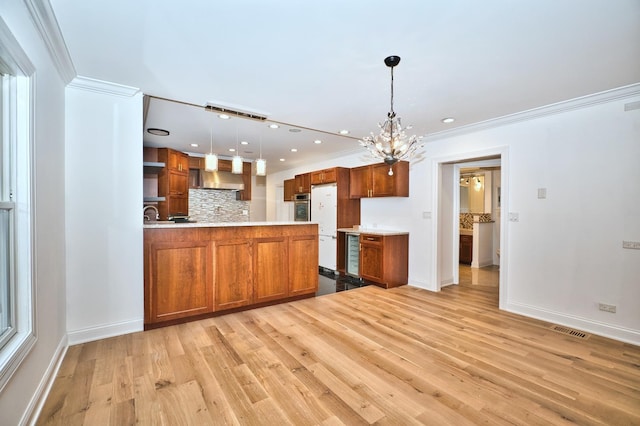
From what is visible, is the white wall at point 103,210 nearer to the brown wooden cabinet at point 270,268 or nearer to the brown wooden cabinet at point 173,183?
the brown wooden cabinet at point 270,268

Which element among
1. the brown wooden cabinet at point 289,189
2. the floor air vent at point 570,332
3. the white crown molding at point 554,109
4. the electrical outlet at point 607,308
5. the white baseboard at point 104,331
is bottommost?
the floor air vent at point 570,332

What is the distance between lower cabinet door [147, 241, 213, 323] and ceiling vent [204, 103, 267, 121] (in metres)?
1.56

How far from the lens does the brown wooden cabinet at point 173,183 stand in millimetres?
5252

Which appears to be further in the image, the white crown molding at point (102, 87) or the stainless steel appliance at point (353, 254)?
the stainless steel appliance at point (353, 254)

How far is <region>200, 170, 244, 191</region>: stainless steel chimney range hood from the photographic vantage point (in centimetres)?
620

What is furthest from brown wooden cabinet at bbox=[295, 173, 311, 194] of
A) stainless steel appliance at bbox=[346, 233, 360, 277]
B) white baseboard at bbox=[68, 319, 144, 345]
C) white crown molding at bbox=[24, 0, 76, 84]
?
white crown molding at bbox=[24, 0, 76, 84]

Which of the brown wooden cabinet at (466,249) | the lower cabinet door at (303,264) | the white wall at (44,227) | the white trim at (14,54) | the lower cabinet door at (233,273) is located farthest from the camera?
the brown wooden cabinet at (466,249)

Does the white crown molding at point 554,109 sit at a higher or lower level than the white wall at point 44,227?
higher

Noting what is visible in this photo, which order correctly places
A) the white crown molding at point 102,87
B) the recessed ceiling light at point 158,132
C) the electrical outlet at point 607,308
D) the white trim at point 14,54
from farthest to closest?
the recessed ceiling light at point 158,132 < the electrical outlet at point 607,308 < the white crown molding at point 102,87 < the white trim at point 14,54

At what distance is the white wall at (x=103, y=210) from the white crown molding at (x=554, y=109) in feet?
13.4

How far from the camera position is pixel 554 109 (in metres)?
3.20

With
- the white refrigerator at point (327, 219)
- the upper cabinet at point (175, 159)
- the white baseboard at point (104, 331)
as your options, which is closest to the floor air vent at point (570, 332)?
the white refrigerator at point (327, 219)

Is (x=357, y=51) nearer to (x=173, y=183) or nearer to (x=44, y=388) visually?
(x=44, y=388)

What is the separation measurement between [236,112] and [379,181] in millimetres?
2696
